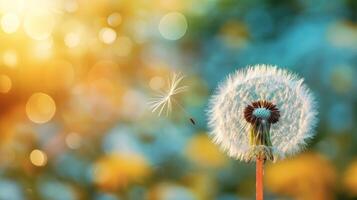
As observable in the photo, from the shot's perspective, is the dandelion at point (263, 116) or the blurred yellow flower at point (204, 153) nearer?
the dandelion at point (263, 116)

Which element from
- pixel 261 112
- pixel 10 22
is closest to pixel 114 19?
pixel 10 22

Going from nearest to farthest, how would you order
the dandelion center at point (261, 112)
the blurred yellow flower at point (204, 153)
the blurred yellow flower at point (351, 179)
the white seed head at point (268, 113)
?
the dandelion center at point (261, 112) → the white seed head at point (268, 113) → the blurred yellow flower at point (351, 179) → the blurred yellow flower at point (204, 153)

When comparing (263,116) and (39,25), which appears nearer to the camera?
(263,116)

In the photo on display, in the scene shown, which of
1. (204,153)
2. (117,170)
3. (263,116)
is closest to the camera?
(263,116)

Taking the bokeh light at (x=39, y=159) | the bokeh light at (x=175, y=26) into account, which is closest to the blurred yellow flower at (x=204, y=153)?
the bokeh light at (x=175, y=26)

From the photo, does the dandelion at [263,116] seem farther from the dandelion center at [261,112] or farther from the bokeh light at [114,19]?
the bokeh light at [114,19]

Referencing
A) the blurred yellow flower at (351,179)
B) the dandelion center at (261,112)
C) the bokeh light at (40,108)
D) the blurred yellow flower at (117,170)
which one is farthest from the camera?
the bokeh light at (40,108)

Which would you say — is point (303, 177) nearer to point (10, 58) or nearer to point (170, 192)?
point (170, 192)

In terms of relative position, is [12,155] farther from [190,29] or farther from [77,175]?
[190,29]
